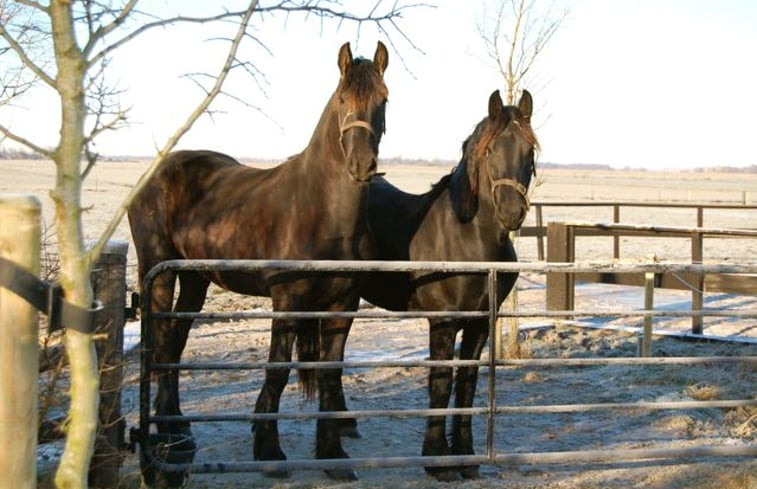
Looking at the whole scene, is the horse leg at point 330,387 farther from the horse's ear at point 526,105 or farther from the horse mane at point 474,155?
the horse's ear at point 526,105

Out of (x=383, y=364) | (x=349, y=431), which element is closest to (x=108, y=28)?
(x=383, y=364)

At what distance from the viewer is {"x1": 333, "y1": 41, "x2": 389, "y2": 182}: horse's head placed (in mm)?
4711

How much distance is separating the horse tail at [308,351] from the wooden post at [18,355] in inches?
125

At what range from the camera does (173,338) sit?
6051 millimetres

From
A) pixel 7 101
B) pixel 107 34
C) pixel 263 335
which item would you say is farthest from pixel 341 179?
pixel 263 335

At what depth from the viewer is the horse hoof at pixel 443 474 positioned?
15.7ft

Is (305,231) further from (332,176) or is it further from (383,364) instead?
(383,364)

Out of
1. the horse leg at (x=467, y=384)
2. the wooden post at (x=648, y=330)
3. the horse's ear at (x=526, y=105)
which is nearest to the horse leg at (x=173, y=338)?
the horse leg at (x=467, y=384)

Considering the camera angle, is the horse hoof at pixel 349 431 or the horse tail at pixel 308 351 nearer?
the horse tail at pixel 308 351

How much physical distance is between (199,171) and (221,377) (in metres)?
1.89

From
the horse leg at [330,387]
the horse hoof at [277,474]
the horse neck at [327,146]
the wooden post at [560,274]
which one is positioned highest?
the horse neck at [327,146]

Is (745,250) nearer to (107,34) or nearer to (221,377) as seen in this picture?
(221,377)

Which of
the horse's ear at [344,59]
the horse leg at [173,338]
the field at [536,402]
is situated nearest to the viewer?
the field at [536,402]

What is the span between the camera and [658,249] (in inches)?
770
